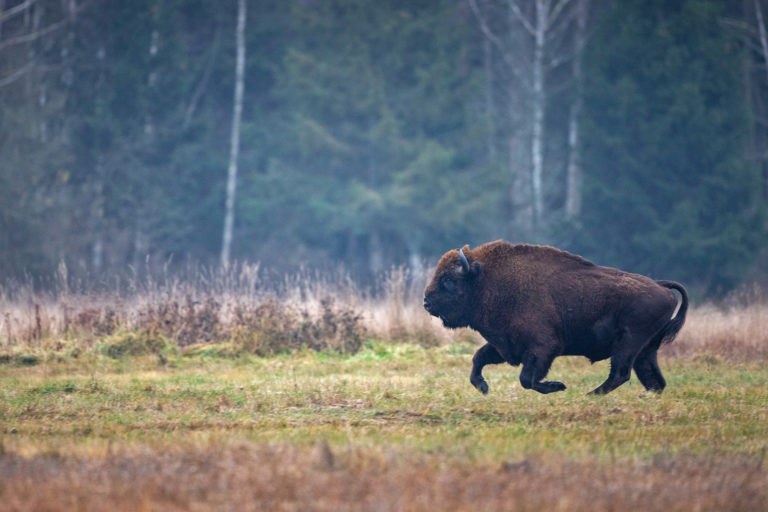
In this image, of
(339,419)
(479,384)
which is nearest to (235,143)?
(479,384)

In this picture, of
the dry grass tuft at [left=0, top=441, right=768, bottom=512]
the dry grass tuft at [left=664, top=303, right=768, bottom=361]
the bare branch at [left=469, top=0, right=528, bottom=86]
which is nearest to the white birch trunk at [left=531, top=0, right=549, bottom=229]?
the bare branch at [left=469, top=0, right=528, bottom=86]

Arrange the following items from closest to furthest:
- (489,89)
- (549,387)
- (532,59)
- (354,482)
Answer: (354,482) → (549,387) → (532,59) → (489,89)

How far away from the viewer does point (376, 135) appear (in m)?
39.5

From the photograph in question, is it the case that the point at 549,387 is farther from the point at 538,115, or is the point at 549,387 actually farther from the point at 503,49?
the point at 503,49

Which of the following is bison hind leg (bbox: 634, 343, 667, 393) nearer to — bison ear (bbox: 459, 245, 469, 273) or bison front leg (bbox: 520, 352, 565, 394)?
bison front leg (bbox: 520, 352, 565, 394)

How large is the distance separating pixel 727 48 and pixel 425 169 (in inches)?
508

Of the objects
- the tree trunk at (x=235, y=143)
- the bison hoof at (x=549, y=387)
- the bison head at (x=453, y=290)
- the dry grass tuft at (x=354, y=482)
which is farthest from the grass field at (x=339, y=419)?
the tree trunk at (x=235, y=143)

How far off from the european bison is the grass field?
473 mm

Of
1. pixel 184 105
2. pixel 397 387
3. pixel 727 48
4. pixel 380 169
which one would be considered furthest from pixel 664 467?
pixel 184 105

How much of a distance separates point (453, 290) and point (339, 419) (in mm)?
2655

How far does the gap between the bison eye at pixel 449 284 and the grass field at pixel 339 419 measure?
4.22 ft

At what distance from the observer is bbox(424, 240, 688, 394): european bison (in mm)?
10359

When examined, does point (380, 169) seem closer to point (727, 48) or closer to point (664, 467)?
point (727, 48)

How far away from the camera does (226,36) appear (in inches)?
1736
